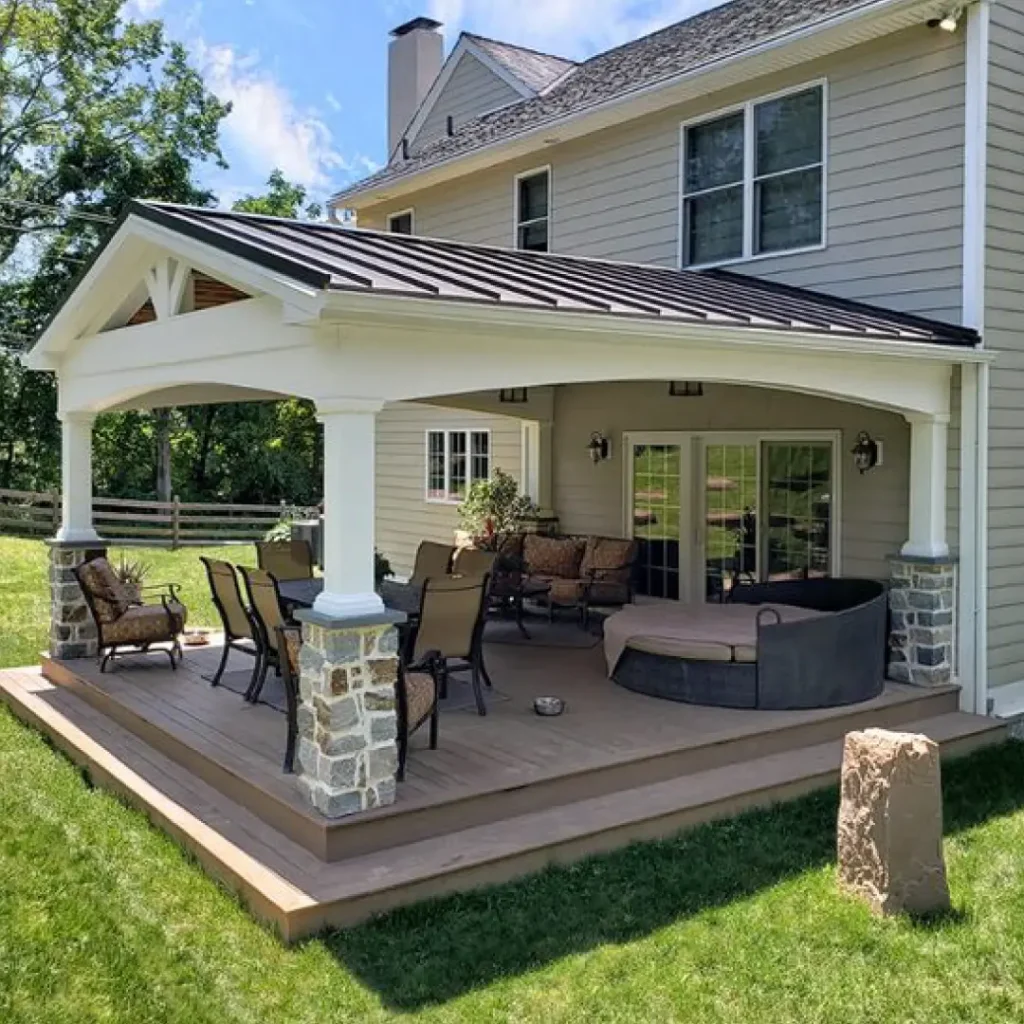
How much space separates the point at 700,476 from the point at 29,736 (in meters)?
6.32

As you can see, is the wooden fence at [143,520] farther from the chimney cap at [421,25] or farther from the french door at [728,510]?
the french door at [728,510]

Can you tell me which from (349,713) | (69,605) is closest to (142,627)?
(69,605)

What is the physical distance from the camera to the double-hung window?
13.3 m

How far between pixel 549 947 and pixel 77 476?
613 cm

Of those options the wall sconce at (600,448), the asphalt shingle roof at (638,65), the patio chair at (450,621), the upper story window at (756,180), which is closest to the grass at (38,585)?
the wall sconce at (600,448)

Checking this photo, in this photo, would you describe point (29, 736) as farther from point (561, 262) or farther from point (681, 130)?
point (681, 130)

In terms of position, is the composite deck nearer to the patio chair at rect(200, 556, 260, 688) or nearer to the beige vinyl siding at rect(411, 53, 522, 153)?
the patio chair at rect(200, 556, 260, 688)

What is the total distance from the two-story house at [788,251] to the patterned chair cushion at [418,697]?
5.89 ft

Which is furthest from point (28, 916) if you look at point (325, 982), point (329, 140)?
point (329, 140)

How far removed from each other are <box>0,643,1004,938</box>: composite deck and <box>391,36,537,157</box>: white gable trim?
28.7 feet

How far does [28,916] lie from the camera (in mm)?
4723

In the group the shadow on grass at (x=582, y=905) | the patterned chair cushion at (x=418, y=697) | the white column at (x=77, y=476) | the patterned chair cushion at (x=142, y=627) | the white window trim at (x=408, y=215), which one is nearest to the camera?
the shadow on grass at (x=582, y=905)

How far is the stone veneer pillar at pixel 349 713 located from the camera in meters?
5.12

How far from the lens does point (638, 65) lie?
11.3 metres
